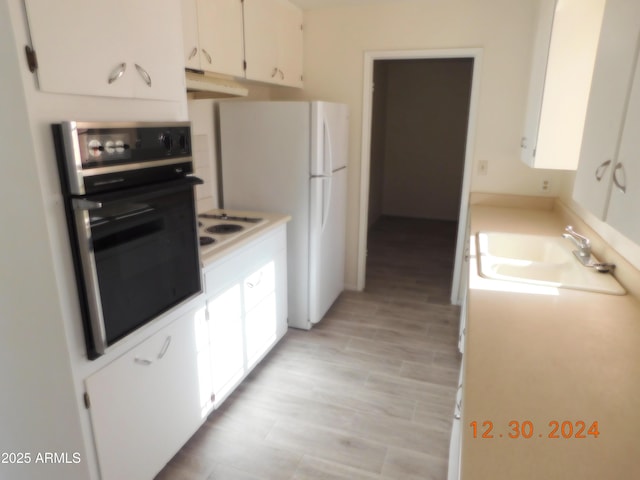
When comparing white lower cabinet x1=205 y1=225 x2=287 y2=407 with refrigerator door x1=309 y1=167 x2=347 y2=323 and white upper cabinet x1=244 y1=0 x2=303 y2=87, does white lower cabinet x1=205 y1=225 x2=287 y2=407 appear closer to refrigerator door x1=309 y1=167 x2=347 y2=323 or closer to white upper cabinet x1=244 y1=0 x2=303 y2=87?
refrigerator door x1=309 y1=167 x2=347 y2=323

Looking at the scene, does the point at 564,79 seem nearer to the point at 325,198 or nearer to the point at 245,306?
the point at 325,198

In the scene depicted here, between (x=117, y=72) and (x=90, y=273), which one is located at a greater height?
(x=117, y=72)

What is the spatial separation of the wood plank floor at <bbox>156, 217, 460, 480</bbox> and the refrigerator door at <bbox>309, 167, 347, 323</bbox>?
187 millimetres

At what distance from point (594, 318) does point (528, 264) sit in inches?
23.1

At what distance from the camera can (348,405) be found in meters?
2.36

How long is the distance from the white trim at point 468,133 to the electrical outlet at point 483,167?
70 mm

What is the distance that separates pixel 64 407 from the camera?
1.38m

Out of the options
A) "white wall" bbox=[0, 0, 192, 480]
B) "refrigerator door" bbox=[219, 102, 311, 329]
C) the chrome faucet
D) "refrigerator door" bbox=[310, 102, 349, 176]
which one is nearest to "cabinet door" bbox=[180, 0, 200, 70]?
"white wall" bbox=[0, 0, 192, 480]

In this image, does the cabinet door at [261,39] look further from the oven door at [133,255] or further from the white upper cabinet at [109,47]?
the oven door at [133,255]

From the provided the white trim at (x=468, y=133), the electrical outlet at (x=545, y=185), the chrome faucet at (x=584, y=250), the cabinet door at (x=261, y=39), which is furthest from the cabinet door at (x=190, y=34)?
the electrical outlet at (x=545, y=185)

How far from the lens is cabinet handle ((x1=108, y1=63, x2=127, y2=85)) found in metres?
1.36

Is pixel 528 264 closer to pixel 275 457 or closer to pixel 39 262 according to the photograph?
pixel 275 457

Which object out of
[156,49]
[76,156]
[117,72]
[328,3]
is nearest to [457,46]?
[328,3]

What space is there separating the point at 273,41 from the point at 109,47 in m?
1.82
